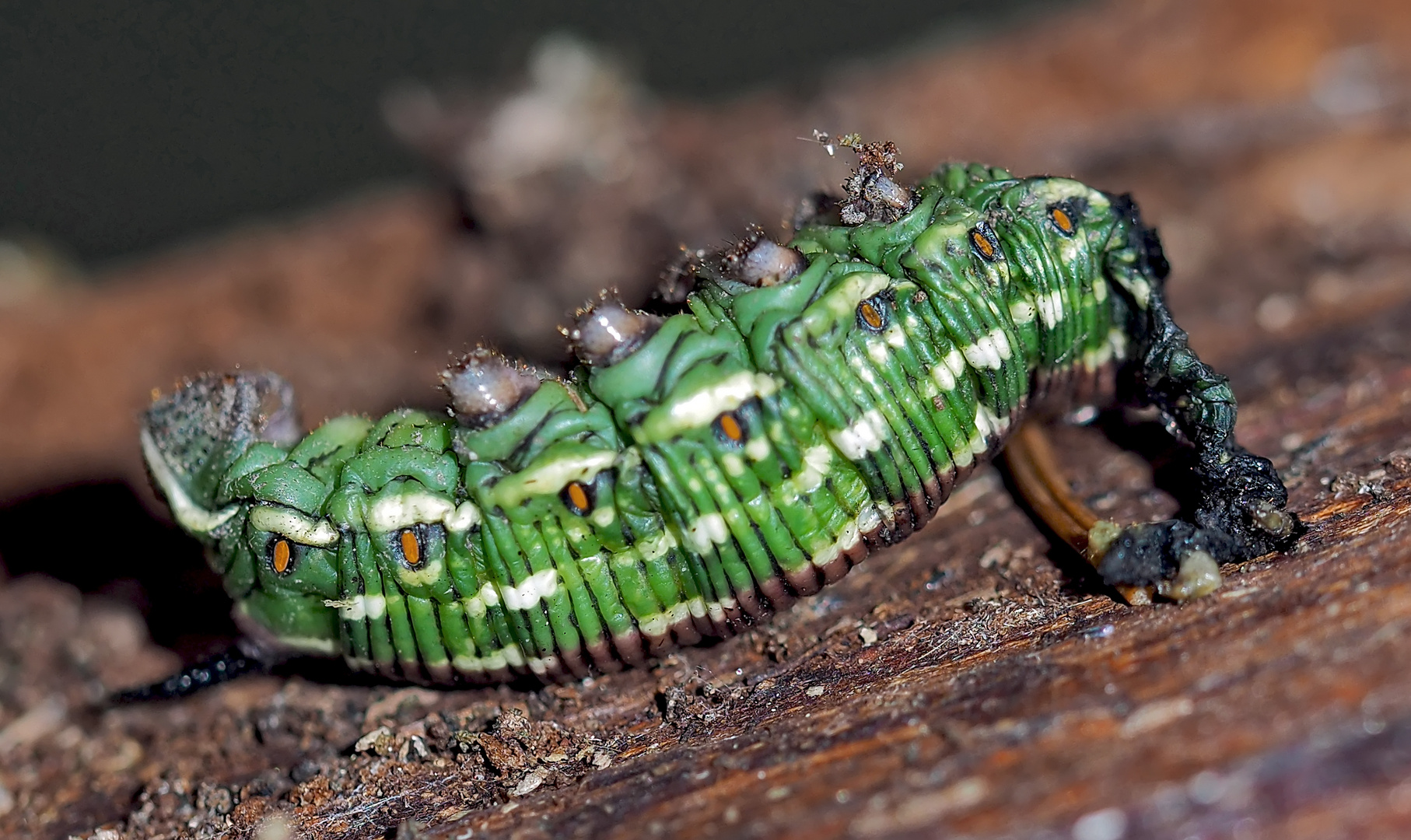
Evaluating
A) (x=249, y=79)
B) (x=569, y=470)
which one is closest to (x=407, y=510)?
(x=569, y=470)

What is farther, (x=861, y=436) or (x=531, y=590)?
(x=531, y=590)

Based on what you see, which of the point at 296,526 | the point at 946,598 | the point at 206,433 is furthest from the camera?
the point at 206,433

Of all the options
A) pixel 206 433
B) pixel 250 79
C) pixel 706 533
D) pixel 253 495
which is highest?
pixel 250 79

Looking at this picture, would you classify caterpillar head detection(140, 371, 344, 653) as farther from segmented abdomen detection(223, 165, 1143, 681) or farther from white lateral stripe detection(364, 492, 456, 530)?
white lateral stripe detection(364, 492, 456, 530)

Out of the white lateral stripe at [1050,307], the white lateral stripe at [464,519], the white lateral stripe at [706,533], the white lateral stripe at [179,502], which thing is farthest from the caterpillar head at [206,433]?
the white lateral stripe at [1050,307]

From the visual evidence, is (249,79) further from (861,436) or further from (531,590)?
(861,436)

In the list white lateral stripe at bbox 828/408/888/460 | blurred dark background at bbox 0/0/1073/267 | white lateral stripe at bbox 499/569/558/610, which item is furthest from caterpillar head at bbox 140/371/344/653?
blurred dark background at bbox 0/0/1073/267

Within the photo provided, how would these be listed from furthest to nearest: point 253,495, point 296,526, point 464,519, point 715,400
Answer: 1. point 253,495
2. point 296,526
3. point 464,519
4. point 715,400

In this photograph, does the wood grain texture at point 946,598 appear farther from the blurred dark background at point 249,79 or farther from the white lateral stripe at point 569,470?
the blurred dark background at point 249,79
